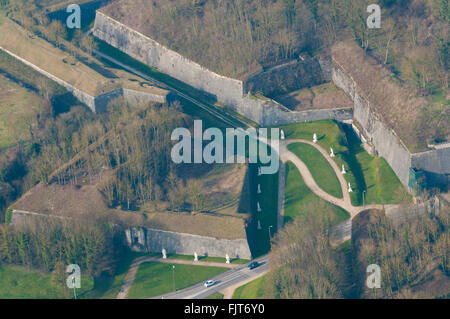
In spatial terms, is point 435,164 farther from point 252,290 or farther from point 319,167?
point 252,290

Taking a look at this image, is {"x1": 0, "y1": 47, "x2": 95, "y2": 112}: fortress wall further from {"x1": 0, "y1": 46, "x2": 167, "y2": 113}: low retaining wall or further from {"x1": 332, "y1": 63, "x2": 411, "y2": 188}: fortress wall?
{"x1": 332, "y1": 63, "x2": 411, "y2": 188}: fortress wall

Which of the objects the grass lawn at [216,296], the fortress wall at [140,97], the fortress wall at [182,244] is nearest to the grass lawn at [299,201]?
the fortress wall at [182,244]

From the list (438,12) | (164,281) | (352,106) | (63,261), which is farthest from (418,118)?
(63,261)

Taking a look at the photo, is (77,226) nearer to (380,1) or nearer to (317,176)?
(317,176)

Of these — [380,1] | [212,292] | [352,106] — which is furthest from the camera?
[380,1]

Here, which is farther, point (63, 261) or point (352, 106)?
point (352, 106)

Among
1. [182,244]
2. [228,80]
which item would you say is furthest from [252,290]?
[228,80]

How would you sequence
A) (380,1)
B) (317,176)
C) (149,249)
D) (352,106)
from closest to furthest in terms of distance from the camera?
(149,249) → (317,176) → (352,106) → (380,1)
